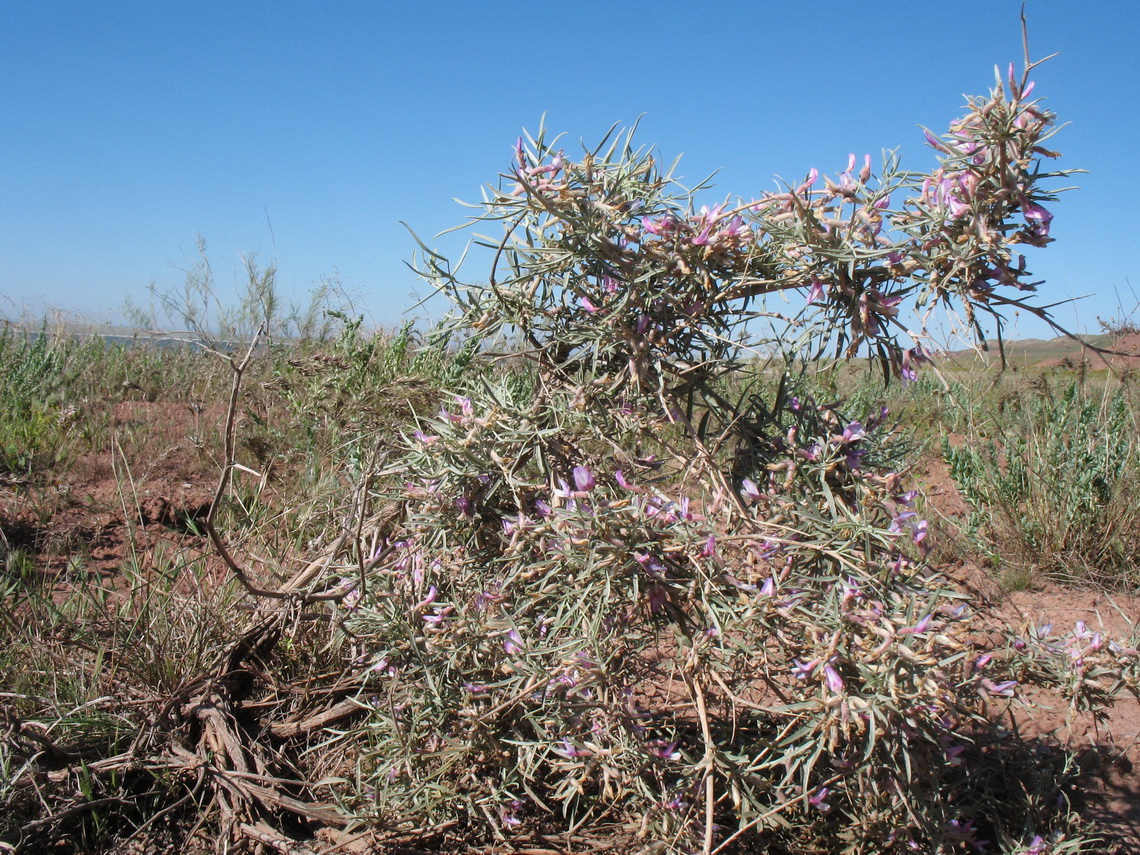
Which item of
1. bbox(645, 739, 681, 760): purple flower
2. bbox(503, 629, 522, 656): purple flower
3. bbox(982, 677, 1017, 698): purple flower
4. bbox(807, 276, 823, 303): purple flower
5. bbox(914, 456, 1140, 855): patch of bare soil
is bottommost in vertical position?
bbox(914, 456, 1140, 855): patch of bare soil

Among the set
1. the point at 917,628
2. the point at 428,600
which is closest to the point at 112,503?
the point at 428,600

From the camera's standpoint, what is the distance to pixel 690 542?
4.63 feet

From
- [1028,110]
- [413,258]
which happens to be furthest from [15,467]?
[1028,110]

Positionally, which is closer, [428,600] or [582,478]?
[582,478]

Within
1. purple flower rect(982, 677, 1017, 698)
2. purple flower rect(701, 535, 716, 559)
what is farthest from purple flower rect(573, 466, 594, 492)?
purple flower rect(982, 677, 1017, 698)

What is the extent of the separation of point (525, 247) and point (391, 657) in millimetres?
1057

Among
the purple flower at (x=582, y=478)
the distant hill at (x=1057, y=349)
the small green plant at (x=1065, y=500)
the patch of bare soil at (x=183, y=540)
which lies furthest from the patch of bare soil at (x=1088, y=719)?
the purple flower at (x=582, y=478)

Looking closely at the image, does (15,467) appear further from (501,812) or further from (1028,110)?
(1028,110)

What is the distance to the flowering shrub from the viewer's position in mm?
1344

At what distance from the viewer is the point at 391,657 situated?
1877mm

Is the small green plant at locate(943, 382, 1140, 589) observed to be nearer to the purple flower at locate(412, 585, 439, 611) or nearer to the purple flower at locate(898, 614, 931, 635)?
the purple flower at locate(898, 614, 931, 635)

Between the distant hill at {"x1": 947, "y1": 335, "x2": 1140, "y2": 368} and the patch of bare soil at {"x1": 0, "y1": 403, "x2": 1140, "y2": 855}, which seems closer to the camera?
the distant hill at {"x1": 947, "y1": 335, "x2": 1140, "y2": 368}

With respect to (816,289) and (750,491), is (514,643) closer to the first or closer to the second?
(750,491)

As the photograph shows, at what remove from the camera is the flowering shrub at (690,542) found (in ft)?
4.41
